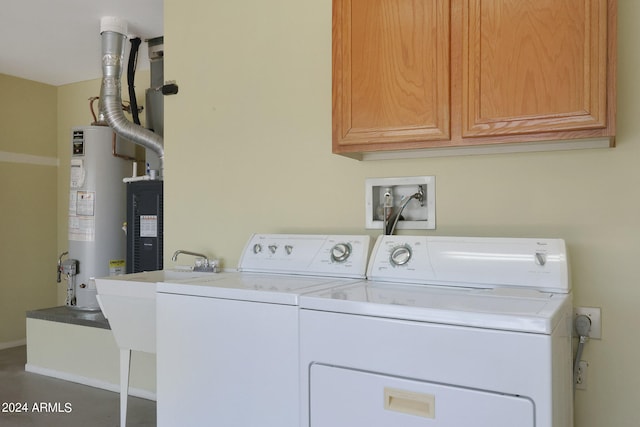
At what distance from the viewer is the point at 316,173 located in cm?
229

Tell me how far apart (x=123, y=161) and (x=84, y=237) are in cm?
72

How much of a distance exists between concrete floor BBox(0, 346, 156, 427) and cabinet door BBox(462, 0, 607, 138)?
2508 millimetres

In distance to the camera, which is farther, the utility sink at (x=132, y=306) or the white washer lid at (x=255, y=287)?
the utility sink at (x=132, y=306)

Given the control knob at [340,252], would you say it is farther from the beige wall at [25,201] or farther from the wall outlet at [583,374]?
the beige wall at [25,201]

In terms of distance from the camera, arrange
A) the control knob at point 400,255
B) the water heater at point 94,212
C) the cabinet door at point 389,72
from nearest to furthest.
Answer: the cabinet door at point 389,72, the control knob at point 400,255, the water heater at point 94,212

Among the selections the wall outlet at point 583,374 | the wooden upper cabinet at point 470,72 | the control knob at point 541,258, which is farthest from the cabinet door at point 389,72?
the wall outlet at point 583,374

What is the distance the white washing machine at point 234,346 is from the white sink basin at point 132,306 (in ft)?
1.13

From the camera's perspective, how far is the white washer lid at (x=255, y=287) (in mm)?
1562

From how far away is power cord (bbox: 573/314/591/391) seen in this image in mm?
1710

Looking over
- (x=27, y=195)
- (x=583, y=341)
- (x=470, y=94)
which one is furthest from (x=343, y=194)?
(x=27, y=195)

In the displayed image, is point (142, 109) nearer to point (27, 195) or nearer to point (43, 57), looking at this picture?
point (43, 57)

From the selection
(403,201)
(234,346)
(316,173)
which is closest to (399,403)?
(234,346)

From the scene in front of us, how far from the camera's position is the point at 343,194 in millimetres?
2213

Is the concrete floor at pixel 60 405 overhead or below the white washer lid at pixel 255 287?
below
